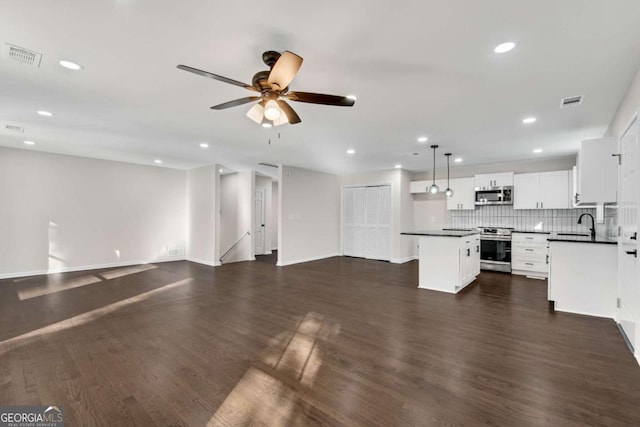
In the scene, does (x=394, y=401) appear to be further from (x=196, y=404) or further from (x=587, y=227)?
(x=587, y=227)

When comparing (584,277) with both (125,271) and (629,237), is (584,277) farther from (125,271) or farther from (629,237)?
(125,271)

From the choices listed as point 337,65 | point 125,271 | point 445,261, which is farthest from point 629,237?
point 125,271

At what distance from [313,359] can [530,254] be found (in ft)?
18.8

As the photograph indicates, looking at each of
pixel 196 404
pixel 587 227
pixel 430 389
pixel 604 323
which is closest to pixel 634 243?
pixel 604 323

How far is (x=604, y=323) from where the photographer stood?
11.5 ft

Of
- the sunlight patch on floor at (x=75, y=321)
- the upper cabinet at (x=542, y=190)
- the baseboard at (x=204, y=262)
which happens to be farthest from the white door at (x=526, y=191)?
the sunlight patch on floor at (x=75, y=321)

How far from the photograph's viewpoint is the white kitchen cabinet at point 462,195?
7285mm

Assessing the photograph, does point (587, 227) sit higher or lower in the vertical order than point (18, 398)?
higher

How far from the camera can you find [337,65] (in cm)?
258

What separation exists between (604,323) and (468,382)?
2586mm

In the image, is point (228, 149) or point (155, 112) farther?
point (228, 149)

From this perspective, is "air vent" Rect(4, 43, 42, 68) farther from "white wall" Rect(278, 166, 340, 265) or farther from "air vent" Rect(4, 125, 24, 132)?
"white wall" Rect(278, 166, 340, 265)

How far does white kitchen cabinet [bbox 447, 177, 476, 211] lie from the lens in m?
7.28

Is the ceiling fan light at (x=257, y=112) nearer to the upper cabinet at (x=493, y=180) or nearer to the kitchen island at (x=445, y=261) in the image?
the kitchen island at (x=445, y=261)
